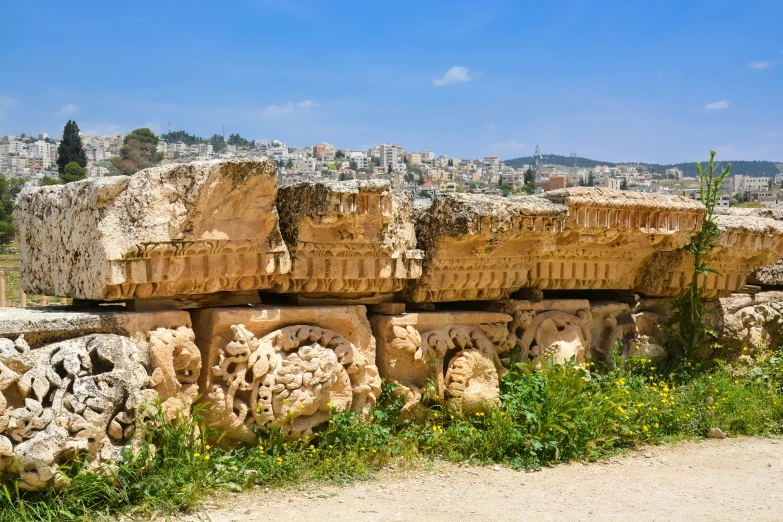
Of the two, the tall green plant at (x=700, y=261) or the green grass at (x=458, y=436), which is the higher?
the tall green plant at (x=700, y=261)

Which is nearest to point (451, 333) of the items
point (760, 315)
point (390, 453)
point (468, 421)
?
point (468, 421)

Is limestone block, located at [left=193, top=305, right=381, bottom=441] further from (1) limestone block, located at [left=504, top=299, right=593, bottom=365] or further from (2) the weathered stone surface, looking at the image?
(2) the weathered stone surface

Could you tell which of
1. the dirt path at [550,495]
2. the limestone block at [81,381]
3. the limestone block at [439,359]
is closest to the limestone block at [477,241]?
the limestone block at [439,359]

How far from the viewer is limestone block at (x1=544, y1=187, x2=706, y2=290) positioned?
19.7 ft

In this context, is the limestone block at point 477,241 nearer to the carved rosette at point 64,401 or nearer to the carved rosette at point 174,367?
the carved rosette at point 174,367

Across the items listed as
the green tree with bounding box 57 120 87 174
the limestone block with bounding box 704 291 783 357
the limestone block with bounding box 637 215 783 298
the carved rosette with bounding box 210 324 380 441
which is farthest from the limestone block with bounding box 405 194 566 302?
the green tree with bounding box 57 120 87 174

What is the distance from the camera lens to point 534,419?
17.2 ft

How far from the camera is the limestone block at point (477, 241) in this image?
5395 mm

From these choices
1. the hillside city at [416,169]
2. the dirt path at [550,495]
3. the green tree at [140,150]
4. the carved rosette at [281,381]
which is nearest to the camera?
the dirt path at [550,495]

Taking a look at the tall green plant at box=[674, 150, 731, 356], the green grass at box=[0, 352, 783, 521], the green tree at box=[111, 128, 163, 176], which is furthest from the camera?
the green tree at box=[111, 128, 163, 176]

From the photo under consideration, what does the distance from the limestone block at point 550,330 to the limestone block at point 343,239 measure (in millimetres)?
1215

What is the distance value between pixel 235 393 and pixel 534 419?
2012 millimetres

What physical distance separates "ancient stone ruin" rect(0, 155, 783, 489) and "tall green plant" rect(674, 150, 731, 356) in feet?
0.41

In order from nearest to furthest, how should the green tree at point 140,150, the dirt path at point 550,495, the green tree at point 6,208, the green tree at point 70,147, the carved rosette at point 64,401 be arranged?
the carved rosette at point 64,401
the dirt path at point 550,495
the green tree at point 140,150
the green tree at point 6,208
the green tree at point 70,147
